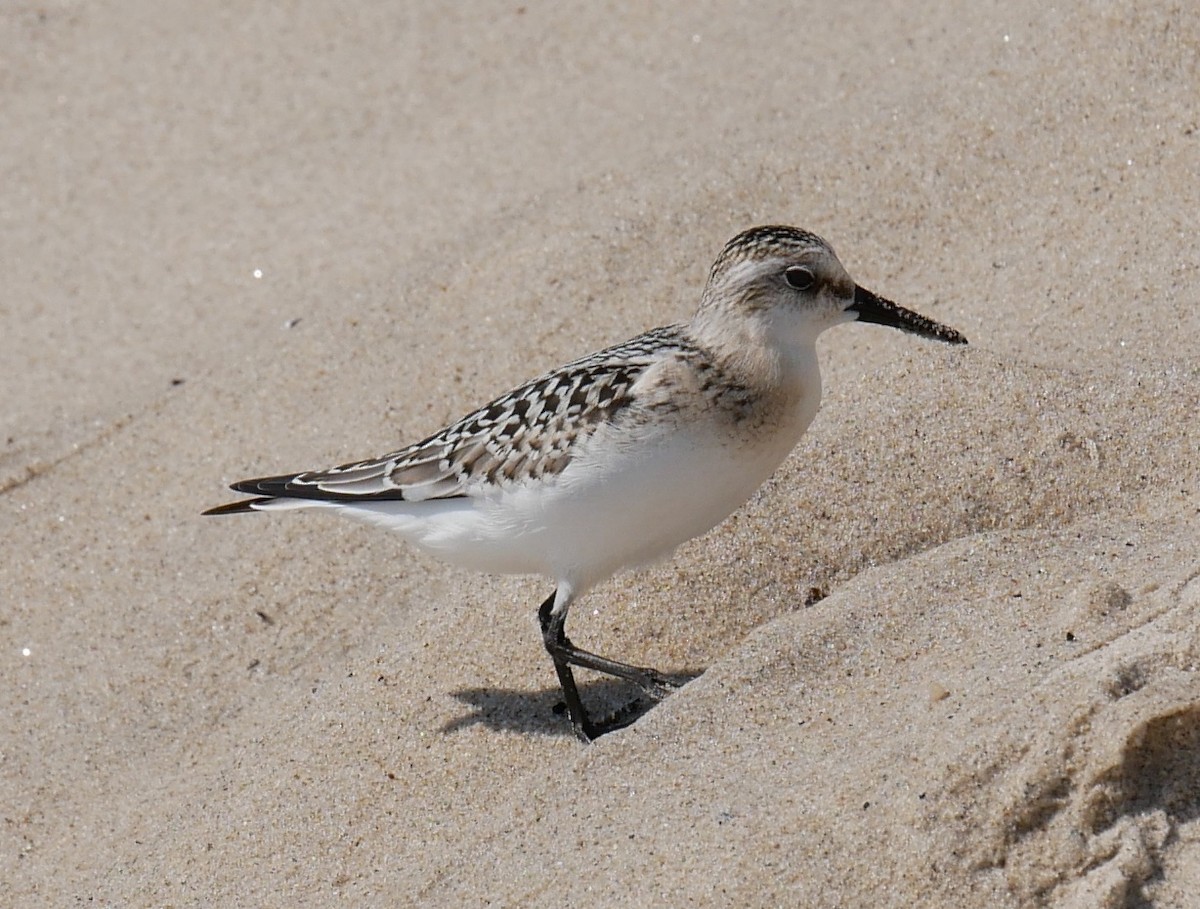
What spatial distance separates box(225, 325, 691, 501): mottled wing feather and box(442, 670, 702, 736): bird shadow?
66 cm

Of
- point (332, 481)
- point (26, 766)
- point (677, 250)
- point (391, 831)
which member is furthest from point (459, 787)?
point (677, 250)

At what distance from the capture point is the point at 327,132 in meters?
7.90

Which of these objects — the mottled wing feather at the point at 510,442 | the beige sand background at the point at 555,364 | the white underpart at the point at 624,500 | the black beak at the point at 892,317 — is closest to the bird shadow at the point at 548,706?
the beige sand background at the point at 555,364

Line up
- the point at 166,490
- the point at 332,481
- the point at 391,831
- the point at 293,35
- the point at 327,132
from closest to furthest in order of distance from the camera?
the point at 391,831 < the point at 332,481 < the point at 166,490 < the point at 327,132 < the point at 293,35

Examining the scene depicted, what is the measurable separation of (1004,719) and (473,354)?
3.14 m

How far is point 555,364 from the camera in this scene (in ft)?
19.4

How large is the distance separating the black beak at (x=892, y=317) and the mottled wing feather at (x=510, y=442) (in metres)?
0.52

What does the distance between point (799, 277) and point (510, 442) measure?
36.6 inches

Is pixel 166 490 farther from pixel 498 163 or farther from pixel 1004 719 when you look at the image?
pixel 1004 719

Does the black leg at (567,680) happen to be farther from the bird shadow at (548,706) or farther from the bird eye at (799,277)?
the bird eye at (799,277)

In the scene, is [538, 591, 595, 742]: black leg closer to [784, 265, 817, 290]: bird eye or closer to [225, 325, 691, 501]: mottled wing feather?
[225, 325, 691, 501]: mottled wing feather

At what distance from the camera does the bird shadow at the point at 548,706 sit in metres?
4.54

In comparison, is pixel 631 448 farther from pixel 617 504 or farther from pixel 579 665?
pixel 579 665

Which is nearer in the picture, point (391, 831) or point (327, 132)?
point (391, 831)
